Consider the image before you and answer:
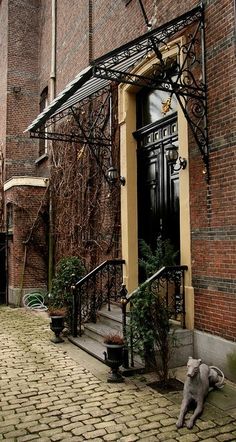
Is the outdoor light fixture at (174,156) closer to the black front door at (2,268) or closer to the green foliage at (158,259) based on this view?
the green foliage at (158,259)

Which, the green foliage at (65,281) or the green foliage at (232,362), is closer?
the green foliage at (232,362)

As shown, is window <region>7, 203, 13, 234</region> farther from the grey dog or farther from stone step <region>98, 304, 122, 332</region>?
the grey dog

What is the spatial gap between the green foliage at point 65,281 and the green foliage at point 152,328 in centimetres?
289

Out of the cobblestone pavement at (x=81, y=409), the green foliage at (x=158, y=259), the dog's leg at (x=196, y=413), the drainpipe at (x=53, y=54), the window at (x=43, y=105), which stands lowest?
the cobblestone pavement at (x=81, y=409)

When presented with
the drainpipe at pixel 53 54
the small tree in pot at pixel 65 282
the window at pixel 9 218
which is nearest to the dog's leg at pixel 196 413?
the small tree in pot at pixel 65 282

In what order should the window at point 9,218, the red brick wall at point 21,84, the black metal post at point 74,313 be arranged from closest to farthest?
the black metal post at point 74,313, the window at point 9,218, the red brick wall at point 21,84

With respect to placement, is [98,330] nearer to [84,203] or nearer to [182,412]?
[182,412]

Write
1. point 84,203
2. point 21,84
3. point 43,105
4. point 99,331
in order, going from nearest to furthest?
1. point 99,331
2. point 84,203
3. point 43,105
4. point 21,84

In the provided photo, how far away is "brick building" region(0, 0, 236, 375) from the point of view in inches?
209

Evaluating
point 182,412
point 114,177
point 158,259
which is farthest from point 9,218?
point 182,412

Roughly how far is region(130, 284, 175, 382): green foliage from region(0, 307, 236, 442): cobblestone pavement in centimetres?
36

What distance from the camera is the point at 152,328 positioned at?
491cm

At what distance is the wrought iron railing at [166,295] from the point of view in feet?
16.8

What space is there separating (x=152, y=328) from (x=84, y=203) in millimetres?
5310
